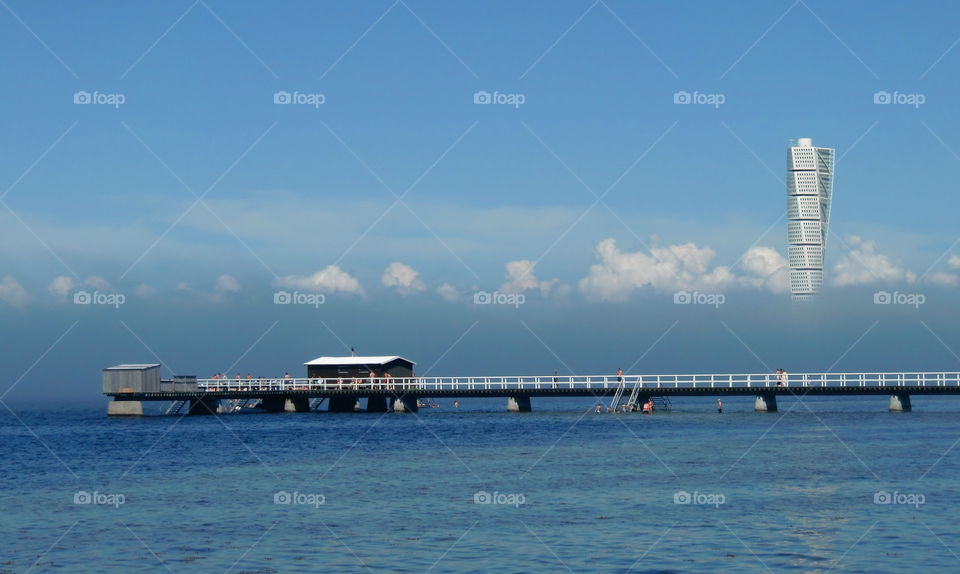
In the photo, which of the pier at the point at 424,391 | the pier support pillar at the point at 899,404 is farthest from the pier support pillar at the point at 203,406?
the pier support pillar at the point at 899,404

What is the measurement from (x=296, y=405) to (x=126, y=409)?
39.9 feet

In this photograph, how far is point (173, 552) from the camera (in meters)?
24.1

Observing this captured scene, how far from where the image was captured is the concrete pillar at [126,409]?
8425 centimetres

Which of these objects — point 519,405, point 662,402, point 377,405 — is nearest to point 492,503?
point 519,405

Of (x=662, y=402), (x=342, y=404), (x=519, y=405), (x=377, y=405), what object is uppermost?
(x=342, y=404)

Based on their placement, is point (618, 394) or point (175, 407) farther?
point (175, 407)

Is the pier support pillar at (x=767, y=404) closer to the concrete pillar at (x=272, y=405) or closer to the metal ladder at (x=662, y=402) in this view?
the metal ladder at (x=662, y=402)

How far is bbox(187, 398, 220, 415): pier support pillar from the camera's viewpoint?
283ft

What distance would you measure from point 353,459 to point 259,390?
41.6 meters

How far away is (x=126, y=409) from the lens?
84625mm

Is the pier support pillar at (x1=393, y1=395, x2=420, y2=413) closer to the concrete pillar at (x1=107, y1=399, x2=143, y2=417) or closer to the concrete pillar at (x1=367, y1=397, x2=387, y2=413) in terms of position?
the concrete pillar at (x1=367, y1=397, x2=387, y2=413)

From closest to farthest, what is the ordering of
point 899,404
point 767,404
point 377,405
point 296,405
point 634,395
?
1. point 634,395
2. point 767,404
3. point 899,404
4. point 296,405
5. point 377,405

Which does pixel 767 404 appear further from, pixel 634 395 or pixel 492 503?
pixel 492 503

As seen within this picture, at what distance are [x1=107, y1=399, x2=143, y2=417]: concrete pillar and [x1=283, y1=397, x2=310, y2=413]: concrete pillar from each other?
1041 cm
